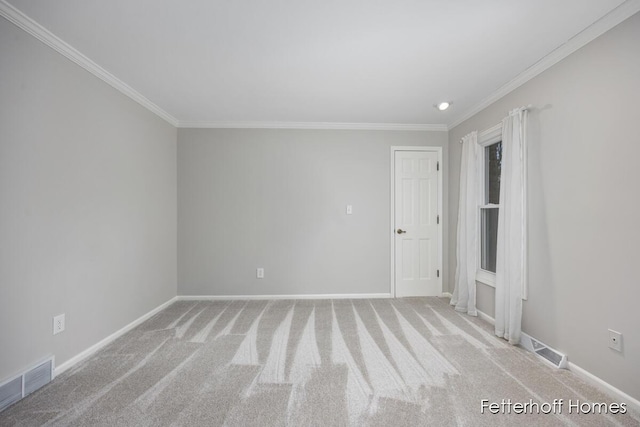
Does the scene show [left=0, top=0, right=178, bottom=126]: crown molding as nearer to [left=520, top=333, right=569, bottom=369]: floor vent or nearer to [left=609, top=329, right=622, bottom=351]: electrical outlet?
[left=609, top=329, right=622, bottom=351]: electrical outlet

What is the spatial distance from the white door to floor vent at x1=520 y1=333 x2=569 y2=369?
1.60m

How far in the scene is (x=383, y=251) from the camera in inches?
159

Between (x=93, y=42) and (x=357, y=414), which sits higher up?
(x=93, y=42)

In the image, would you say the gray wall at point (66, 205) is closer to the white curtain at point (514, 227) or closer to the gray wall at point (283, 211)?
the gray wall at point (283, 211)

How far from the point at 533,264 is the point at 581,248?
458 mm

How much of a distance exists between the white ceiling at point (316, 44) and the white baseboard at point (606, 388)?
2428 millimetres

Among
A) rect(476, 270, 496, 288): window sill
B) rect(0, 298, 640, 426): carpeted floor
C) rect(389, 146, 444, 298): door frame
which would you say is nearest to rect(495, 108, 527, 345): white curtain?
rect(0, 298, 640, 426): carpeted floor

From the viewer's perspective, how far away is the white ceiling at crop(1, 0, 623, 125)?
1.75 meters

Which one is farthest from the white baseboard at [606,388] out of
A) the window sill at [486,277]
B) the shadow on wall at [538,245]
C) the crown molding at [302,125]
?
the crown molding at [302,125]

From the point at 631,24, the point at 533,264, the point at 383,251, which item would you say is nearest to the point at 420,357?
the point at 533,264

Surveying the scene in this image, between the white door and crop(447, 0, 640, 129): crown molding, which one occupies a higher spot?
crop(447, 0, 640, 129): crown molding

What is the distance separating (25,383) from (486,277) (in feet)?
13.4

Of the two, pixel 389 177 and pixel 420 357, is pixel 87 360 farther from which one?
pixel 389 177

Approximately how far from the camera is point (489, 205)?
10.6 feet
